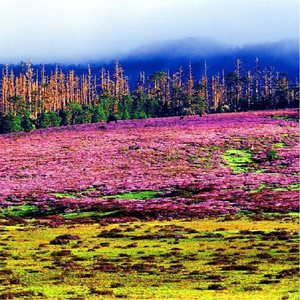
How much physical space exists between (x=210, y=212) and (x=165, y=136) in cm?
4211

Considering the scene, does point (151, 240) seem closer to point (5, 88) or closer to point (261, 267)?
point (261, 267)

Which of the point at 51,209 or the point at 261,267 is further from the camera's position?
the point at 51,209

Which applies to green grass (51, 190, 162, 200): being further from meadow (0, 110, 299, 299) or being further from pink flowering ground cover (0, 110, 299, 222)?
meadow (0, 110, 299, 299)

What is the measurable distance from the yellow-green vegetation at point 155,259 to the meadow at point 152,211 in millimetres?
78

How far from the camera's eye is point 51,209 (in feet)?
163

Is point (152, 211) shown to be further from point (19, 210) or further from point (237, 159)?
point (237, 159)

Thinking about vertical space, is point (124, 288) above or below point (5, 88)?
below

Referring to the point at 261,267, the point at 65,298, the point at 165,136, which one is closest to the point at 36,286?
the point at 65,298

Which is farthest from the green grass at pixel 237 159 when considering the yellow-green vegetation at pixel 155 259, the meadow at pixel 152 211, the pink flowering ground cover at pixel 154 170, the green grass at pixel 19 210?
the green grass at pixel 19 210

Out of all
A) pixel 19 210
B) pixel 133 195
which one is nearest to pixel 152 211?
pixel 133 195

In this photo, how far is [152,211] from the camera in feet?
151

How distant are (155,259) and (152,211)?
57.3ft

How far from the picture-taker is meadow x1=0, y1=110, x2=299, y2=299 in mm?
23516

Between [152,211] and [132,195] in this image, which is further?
[132,195]
